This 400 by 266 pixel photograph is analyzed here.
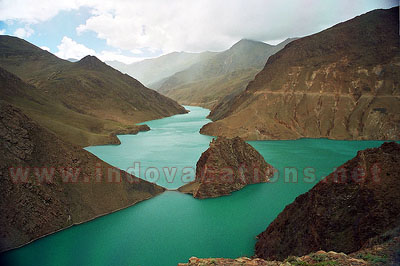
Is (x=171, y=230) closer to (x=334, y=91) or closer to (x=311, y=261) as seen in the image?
(x=311, y=261)

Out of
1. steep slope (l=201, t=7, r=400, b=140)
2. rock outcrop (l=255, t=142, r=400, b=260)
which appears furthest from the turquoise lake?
steep slope (l=201, t=7, r=400, b=140)

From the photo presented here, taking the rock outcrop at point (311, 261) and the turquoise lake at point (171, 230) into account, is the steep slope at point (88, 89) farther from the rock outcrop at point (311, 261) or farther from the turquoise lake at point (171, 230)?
the rock outcrop at point (311, 261)

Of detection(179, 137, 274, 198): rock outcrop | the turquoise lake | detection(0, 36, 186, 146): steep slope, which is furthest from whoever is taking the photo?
detection(0, 36, 186, 146): steep slope

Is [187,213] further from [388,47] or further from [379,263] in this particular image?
[388,47]

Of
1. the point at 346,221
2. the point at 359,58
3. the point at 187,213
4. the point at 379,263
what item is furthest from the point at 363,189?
the point at 359,58

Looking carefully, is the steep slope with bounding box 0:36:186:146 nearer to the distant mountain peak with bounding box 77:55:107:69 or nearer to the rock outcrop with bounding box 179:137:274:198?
the distant mountain peak with bounding box 77:55:107:69

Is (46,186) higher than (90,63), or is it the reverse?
(90,63)

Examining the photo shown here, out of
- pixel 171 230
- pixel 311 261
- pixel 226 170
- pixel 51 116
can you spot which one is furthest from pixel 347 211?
pixel 51 116
